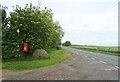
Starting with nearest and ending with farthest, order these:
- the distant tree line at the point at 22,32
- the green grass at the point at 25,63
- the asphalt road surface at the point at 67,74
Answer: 1. the asphalt road surface at the point at 67,74
2. the green grass at the point at 25,63
3. the distant tree line at the point at 22,32

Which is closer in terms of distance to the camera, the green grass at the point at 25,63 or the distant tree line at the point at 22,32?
the green grass at the point at 25,63

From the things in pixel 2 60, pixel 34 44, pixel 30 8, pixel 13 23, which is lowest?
Result: pixel 2 60

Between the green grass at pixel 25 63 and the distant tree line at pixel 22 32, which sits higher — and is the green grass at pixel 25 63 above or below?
below

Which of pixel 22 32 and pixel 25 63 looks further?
pixel 22 32

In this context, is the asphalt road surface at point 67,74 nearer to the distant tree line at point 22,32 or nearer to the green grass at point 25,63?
the green grass at point 25,63

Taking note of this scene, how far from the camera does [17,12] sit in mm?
13406

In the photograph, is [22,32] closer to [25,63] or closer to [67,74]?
Result: [25,63]

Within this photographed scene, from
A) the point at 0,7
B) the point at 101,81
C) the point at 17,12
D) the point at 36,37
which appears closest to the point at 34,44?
the point at 36,37

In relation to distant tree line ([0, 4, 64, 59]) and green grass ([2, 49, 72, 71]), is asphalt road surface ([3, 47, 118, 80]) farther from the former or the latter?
distant tree line ([0, 4, 64, 59])

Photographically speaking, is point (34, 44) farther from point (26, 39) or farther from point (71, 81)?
point (71, 81)

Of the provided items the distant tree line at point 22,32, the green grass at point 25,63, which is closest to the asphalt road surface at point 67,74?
the green grass at point 25,63

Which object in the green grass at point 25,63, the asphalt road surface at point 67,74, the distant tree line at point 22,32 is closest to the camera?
the asphalt road surface at point 67,74

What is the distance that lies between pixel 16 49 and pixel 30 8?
655cm

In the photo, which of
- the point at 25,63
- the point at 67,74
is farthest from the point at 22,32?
the point at 67,74
